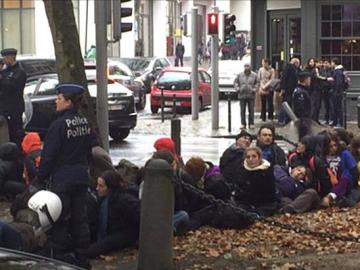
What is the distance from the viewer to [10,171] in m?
11.1

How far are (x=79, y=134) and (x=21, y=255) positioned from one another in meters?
3.46

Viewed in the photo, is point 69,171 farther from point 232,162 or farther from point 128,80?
point 128,80

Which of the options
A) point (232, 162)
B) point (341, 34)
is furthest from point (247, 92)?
point (232, 162)

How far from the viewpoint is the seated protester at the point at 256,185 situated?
965 cm

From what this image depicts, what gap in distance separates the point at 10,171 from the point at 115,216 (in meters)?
3.07

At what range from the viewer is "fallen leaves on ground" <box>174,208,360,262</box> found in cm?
844

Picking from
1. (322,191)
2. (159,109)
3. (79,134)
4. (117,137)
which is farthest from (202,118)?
(79,134)

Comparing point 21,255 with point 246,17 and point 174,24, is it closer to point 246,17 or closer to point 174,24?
point 174,24

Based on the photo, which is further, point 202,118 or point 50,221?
point 202,118

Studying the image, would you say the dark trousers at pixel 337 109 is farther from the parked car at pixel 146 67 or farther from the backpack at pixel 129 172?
the backpack at pixel 129 172

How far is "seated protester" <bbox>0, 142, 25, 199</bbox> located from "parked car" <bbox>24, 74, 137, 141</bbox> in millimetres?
6451

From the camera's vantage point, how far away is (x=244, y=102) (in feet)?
77.0

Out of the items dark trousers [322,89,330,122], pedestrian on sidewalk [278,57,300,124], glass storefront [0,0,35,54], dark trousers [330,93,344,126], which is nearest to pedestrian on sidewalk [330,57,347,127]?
dark trousers [330,93,344,126]

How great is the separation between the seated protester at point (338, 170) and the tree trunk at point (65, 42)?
339 cm
